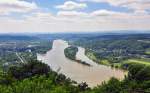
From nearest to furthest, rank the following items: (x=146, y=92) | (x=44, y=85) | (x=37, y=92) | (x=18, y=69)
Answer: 1. (x=37, y=92)
2. (x=44, y=85)
3. (x=146, y=92)
4. (x=18, y=69)

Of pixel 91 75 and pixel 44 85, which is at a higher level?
pixel 44 85

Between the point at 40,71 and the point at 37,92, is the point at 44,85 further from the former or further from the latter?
the point at 40,71

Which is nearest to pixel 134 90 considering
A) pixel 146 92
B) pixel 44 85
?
pixel 146 92

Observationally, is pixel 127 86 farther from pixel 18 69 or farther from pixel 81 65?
pixel 81 65

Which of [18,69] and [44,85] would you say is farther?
[18,69]

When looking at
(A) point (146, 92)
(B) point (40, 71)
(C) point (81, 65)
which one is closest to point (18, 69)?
(B) point (40, 71)

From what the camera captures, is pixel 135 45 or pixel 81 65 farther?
pixel 135 45

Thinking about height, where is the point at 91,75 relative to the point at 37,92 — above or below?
below

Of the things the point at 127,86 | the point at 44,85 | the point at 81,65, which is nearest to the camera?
the point at 44,85

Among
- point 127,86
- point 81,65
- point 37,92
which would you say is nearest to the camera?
point 37,92
